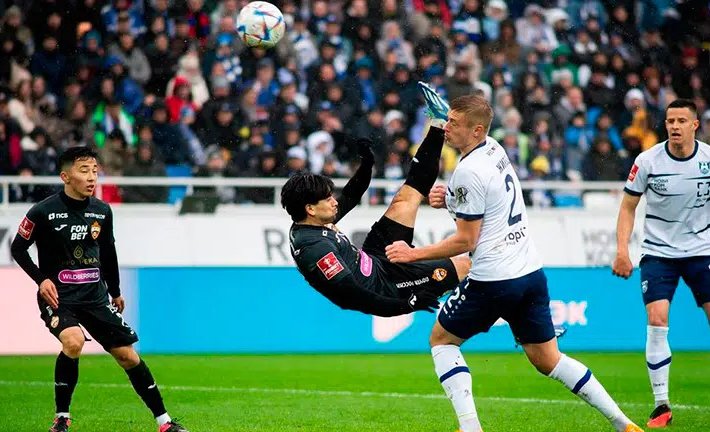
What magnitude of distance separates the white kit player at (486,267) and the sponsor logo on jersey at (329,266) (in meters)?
0.56

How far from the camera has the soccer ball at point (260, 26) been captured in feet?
36.6

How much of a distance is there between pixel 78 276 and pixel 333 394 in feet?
11.2

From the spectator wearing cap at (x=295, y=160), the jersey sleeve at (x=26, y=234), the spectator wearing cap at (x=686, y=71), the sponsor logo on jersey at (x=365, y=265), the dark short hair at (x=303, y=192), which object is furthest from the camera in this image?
the spectator wearing cap at (x=686, y=71)

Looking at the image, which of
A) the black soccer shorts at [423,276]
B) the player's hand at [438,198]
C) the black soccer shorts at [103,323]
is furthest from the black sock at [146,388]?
the player's hand at [438,198]

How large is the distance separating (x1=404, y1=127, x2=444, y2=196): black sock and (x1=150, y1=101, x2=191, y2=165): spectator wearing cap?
8932 mm

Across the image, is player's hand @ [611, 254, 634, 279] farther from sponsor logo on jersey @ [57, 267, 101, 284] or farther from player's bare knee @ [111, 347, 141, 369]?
sponsor logo on jersey @ [57, 267, 101, 284]

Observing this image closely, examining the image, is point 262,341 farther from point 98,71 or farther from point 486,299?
point 486,299

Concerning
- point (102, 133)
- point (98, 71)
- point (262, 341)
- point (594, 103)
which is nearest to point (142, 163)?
point (102, 133)

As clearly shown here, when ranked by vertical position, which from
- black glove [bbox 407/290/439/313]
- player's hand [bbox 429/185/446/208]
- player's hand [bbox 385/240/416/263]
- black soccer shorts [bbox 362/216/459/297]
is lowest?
black glove [bbox 407/290/439/313]

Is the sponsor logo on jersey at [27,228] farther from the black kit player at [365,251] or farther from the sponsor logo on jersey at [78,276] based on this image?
the black kit player at [365,251]

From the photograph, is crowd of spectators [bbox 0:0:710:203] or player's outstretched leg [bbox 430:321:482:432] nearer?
player's outstretched leg [bbox 430:321:482:432]

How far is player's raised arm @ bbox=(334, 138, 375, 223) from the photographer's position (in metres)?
8.91

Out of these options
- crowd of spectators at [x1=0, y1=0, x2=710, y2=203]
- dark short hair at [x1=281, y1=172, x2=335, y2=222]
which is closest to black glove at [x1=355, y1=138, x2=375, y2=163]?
dark short hair at [x1=281, y1=172, x2=335, y2=222]

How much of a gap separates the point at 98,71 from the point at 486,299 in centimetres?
1173
